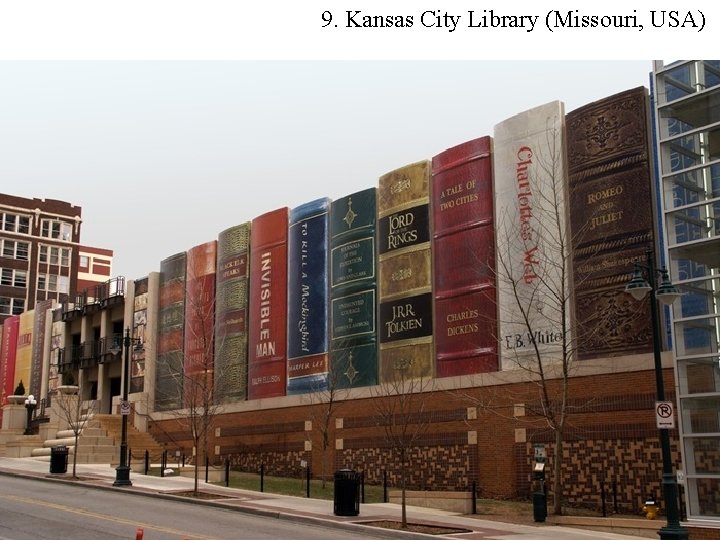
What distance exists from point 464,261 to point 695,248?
1085cm

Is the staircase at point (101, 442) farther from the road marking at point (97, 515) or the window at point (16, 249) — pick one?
the window at point (16, 249)

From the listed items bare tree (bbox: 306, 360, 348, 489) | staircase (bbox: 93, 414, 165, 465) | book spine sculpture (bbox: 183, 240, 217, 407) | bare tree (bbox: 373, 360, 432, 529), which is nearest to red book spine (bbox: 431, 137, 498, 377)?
bare tree (bbox: 373, 360, 432, 529)

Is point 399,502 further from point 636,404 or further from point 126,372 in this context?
point 126,372

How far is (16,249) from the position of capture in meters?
89.8

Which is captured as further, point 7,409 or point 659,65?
point 7,409

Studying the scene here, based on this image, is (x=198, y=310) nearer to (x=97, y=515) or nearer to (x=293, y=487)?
(x=293, y=487)

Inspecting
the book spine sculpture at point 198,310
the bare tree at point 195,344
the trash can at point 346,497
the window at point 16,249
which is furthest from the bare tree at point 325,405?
the window at point 16,249

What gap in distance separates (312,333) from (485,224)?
10869mm

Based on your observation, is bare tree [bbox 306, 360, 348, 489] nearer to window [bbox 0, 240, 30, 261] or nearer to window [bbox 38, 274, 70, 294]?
window [bbox 38, 274, 70, 294]

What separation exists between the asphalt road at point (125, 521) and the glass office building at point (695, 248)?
7962mm

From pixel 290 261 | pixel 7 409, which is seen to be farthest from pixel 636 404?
pixel 7 409

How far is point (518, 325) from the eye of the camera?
→ 2739 centimetres

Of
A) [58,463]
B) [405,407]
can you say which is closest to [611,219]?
[405,407]

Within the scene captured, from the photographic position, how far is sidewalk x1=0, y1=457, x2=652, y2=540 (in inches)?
754
